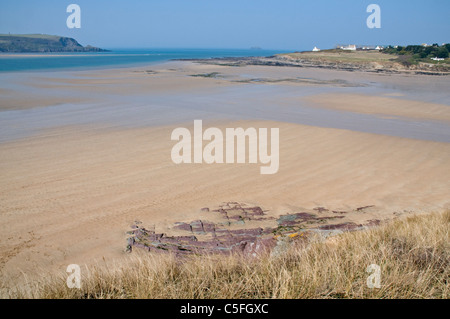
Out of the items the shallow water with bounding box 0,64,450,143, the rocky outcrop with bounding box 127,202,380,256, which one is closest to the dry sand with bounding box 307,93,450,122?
the shallow water with bounding box 0,64,450,143

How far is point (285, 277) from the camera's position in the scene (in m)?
3.76

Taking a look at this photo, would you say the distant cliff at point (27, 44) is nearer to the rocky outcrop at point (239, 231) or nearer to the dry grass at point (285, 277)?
the rocky outcrop at point (239, 231)

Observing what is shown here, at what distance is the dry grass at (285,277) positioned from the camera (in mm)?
3646

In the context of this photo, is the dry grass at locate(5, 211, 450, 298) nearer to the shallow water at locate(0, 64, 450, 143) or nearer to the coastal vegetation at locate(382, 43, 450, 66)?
the shallow water at locate(0, 64, 450, 143)

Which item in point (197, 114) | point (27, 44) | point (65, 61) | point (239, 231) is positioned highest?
point (27, 44)

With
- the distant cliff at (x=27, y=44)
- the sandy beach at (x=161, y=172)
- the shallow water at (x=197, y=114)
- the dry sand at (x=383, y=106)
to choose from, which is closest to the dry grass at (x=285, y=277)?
the sandy beach at (x=161, y=172)

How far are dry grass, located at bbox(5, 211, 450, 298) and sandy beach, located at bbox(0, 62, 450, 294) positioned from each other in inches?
53.1

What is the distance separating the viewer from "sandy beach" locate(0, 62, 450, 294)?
6312 mm

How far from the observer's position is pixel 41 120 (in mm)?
14500

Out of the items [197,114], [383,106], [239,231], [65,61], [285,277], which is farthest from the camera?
[65,61]

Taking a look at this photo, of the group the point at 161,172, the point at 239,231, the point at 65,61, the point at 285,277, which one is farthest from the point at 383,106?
the point at 65,61

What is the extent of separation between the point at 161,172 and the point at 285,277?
5.82 m

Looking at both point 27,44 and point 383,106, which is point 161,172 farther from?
point 27,44

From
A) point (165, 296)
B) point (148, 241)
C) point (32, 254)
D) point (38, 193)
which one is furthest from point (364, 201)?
point (38, 193)
